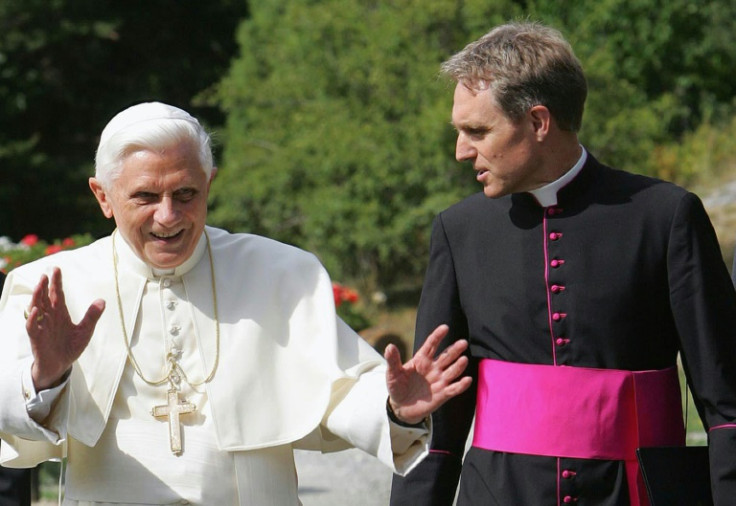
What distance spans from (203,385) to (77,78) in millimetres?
25613

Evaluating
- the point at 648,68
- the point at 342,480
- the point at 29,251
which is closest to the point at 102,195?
the point at 342,480

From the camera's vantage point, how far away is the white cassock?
11.7 ft

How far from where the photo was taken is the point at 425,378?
11.1 ft

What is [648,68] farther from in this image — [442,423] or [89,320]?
[89,320]

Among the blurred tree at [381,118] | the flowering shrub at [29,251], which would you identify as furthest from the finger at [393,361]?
the blurred tree at [381,118]

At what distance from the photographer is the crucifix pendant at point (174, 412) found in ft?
11.9

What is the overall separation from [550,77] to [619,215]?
15.6 inches

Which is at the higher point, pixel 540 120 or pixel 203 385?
pixel 540 120

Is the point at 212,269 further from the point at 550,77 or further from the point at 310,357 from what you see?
the point at 550,77

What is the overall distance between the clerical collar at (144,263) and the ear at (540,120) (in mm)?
967

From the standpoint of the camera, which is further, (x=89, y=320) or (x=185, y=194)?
(x=185, y=194)

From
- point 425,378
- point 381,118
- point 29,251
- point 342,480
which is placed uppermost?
point 381,118

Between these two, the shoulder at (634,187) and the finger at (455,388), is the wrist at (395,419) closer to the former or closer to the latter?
the finger at (455,388)

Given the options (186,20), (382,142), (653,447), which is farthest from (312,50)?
(653,447)
